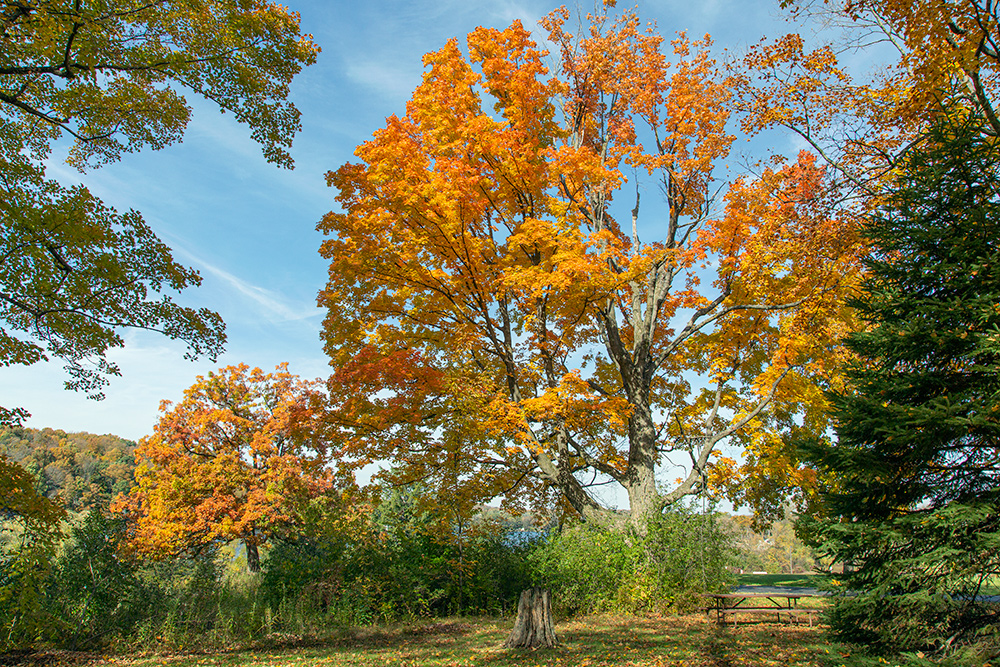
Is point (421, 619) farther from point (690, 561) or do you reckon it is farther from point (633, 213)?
point (633, 213)

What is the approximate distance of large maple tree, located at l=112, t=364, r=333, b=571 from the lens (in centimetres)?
1605

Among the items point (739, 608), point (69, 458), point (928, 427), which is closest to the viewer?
point (928, 427)

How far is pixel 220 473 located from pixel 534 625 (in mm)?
13142

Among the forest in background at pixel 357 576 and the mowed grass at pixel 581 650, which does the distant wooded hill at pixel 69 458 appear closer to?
the forest in background at pixel 357 576

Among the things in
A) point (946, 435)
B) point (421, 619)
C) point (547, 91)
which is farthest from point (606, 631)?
point (547, 91)

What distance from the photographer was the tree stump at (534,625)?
7.65m

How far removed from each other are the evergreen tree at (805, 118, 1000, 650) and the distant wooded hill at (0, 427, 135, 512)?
134 feet

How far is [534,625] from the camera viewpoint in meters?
7.74

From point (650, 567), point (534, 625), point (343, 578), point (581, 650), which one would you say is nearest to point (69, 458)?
point (343, 578)

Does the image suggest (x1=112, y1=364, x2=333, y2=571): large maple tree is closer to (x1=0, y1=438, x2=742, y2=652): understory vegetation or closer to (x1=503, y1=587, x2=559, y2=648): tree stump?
(x1=0, y1=438, x2=742, y2=652): understory vegetation

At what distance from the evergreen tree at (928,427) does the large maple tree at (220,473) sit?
12.8m

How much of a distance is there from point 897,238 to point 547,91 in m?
8.65

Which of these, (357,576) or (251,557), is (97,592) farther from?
(251,557)

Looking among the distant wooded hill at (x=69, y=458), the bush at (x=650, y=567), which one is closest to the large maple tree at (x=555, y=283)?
the bush at (x=650, y=567)
